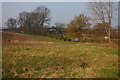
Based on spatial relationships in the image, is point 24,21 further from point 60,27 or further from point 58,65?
point 58,65

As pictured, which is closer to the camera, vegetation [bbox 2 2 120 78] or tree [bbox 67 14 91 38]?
vegetation [bbox 2 2 120 78]

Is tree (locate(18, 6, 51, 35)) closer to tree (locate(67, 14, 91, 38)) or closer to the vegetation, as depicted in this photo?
the vegetation

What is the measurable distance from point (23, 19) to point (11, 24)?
574cm

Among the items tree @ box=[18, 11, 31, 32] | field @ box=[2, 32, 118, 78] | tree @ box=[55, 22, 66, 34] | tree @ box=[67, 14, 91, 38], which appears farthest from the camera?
tree @ box=[18, 11, 31, 32]

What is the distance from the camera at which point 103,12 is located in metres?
20.8

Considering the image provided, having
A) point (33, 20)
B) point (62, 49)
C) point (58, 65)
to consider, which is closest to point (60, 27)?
point (33, 20)

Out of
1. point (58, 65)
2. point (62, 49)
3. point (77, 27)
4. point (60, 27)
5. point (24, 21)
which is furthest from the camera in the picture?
point (24, 21)

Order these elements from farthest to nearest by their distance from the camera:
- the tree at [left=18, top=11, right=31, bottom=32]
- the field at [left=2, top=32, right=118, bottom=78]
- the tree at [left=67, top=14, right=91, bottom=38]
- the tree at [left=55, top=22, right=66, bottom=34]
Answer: the tree at [left=18, top=11, right=31, bottom=32], the tree at [left=55, top=22, right=66, bottom=34], the tree at [left=67, top=14, right=91, bottom=38], the field at [left=2, top=32, right=118, bottom=78]

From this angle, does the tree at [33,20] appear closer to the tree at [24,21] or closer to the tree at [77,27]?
the tree at [24,21]

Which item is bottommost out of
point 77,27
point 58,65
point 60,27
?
point 58,65

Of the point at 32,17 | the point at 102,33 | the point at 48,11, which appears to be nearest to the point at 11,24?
the point at 32,17

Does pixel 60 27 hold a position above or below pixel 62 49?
above

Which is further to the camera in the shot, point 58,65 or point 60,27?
point 60,27

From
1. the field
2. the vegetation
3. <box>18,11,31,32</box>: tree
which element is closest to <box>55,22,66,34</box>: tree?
the vegetation
